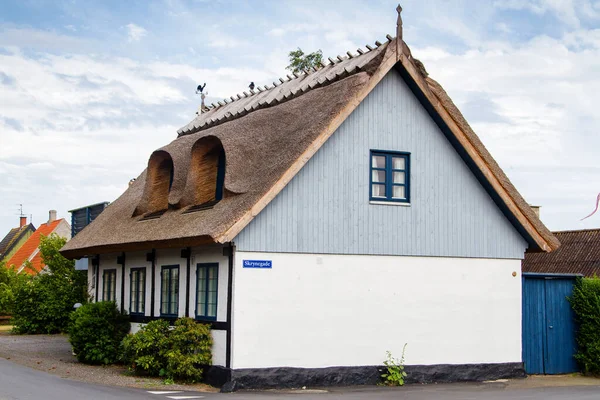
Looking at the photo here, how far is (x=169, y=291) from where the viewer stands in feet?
72.3

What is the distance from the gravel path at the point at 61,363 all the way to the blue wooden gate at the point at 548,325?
9.13m

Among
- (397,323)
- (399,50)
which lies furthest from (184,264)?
(399,50)

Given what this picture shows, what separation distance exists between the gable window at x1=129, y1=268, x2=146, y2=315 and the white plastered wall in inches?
247

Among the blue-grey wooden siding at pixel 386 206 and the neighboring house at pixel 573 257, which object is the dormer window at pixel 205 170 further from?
the neighboring house at pixel 573 257

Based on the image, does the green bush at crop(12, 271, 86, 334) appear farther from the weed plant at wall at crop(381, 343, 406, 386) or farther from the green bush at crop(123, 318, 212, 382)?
the weed plant at wall at crop(381, 343, 406, 386)

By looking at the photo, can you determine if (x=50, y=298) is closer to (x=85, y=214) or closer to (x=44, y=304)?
(x=44, y=304)

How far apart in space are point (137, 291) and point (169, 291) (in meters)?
2.77

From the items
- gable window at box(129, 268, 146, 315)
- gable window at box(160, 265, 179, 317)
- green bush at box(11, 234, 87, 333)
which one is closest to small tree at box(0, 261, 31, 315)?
green bush at box(11, 234, 87, 333)

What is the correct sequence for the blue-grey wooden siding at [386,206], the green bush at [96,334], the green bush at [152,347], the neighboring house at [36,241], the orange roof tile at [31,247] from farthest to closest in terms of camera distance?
the orange roof tile at [31,247]
the neighboring house at [36,241]
the green bush at [96,334]
the green bush at [152,347]
the blue-grey wooden siding at [386,206]

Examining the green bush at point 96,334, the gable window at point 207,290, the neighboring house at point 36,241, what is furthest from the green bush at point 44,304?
the neighboring house at point 36,241

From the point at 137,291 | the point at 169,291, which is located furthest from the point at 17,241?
the point at 169,291

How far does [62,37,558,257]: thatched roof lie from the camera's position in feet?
61.4

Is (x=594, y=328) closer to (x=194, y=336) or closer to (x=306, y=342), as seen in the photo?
(x=306, y=342)

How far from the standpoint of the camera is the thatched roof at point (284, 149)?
61.4 ft
